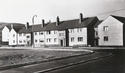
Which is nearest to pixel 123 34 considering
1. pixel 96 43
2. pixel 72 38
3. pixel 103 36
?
pixel 103 36

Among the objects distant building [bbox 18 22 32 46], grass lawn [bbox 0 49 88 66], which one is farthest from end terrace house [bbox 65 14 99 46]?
grass lawn [bbox 0 49 88 66]

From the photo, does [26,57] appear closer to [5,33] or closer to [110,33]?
[110,33]

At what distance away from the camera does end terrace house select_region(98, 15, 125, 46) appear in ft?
114

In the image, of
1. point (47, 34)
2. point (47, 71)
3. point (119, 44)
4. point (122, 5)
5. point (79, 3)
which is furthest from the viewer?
point (47, 34)

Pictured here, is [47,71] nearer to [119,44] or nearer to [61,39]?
[119,44]

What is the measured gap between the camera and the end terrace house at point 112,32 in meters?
34.7

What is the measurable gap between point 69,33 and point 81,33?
351 centimetres

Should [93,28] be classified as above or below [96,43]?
above

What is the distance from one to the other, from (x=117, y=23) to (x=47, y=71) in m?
28.5

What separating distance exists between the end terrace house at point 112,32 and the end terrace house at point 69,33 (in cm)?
252

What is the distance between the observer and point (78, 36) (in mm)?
41969

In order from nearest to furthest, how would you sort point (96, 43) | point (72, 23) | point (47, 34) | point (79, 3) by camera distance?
1. point (79, 3)
2. point (96, 43)
3. point (72, 23)
4. point (47, 34)

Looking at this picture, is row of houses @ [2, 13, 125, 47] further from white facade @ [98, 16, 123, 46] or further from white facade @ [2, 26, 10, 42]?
white facade @ [2, 26, 10, 42]

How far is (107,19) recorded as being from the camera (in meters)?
38.3
